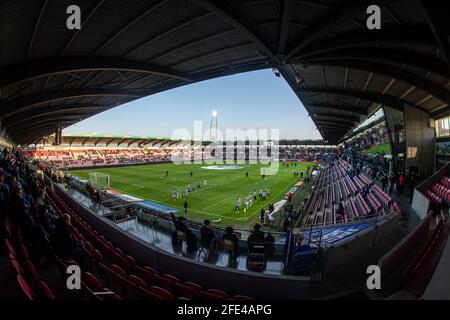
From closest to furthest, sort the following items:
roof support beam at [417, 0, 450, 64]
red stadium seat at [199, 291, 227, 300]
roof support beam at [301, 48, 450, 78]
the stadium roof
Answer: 1. red stadium seat at [199, 291, 227, 300]
2. roof support beam at [417, 0, 450, 64]
3. the stadium roof
4. roof support beam at [301, 48, 450, 78]

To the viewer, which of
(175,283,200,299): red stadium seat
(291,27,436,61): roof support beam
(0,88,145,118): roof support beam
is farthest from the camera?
(0,88,145,118): roof support beam

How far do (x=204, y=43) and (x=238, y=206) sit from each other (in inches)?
568

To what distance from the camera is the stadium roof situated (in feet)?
26.0

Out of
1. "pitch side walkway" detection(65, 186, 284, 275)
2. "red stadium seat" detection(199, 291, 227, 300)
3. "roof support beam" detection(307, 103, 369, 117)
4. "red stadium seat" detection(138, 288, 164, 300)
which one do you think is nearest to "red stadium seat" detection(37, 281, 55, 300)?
"red stadium seat" detection(138, 288, 164, 300)

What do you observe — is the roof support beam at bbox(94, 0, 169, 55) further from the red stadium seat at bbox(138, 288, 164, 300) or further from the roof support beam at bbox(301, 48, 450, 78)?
the roof support beam at bbox(301, 48, 450, 78)

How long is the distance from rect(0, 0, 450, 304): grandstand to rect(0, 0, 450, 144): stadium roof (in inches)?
2.6

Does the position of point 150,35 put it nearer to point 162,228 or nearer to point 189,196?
point 162,228

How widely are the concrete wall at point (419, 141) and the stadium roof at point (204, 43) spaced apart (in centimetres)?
200

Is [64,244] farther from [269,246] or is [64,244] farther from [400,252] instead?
[400,252]

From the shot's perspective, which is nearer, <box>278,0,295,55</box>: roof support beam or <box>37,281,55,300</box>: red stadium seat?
<box>37,281,55,300</box>: red stadium seat

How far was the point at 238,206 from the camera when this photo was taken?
71.6ft

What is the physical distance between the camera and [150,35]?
34.2 ft

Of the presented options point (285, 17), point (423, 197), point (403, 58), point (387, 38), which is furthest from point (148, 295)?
point (403, 58)
